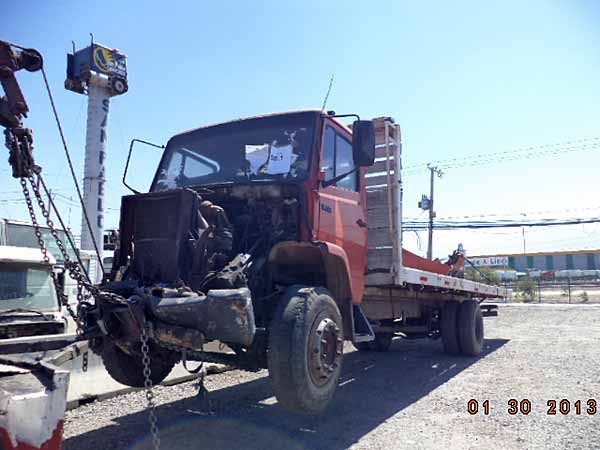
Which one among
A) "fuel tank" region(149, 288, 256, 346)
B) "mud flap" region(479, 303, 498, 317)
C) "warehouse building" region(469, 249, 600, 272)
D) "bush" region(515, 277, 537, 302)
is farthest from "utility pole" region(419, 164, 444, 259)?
"warehouse building" region(469, 249, 600, 272)

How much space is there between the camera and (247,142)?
4.99m

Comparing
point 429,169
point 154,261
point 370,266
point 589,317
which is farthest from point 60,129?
point 429,169

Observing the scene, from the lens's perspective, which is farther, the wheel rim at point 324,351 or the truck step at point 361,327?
the truck step at point 361,327

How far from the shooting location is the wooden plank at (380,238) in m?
6.05

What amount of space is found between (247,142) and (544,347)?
7339mm

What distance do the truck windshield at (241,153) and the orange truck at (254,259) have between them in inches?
0.5

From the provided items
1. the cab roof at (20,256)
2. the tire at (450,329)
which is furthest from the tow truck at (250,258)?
the tire at (450,329)

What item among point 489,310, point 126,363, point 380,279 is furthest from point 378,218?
point 489,310

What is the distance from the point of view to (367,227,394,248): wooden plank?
6.05 meters

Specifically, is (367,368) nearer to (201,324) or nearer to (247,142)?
(247,142)

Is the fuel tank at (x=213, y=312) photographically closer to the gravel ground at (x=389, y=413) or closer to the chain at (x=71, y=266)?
the chain at (x=71, y=266)

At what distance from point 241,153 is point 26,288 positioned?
3884 mm

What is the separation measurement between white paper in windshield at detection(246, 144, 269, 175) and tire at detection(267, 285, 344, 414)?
1334mm

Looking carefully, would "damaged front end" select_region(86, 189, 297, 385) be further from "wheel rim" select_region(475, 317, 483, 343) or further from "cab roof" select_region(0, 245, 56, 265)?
"wheel rim" select_region(475, 317, 483, 343)
